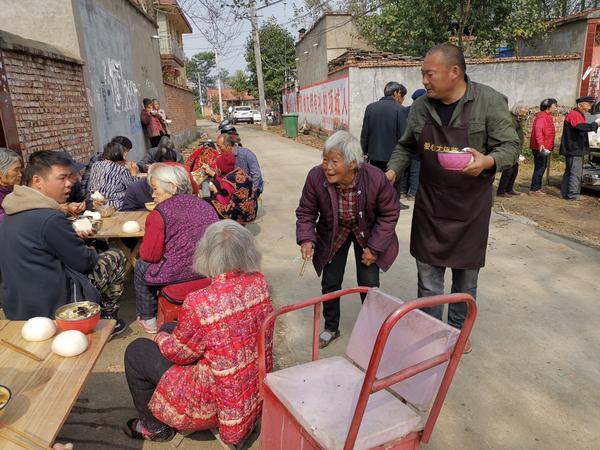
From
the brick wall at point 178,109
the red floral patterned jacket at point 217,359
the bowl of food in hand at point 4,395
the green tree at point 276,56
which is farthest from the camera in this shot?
the green tree at point 276,56

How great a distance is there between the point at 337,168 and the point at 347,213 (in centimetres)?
37

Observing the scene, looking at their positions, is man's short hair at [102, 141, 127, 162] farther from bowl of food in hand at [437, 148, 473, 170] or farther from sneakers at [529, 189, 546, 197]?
sneakers at [529, 189, 546, 197]

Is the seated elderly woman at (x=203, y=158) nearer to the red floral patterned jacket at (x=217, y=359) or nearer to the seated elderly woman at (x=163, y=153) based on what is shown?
the seated elderly woman at (x=163, y=153)

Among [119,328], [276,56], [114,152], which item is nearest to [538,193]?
[114,152]

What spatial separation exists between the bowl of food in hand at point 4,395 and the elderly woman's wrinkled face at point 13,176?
8.31 ft

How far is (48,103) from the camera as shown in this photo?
18.3ft

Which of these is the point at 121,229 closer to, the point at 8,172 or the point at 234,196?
the point at 8,172

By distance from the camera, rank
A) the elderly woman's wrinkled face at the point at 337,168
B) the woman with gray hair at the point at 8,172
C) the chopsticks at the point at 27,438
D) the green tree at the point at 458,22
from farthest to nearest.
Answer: the green tree at the point at 458,22
the woman with gray hair at the point at 8,172
the elderly woman's wrinkled face at the point at 337,168
the chopsticks at the point at 27,438

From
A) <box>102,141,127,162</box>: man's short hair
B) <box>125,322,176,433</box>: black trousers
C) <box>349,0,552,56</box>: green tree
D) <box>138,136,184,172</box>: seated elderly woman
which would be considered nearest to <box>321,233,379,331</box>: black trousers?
<box>125,322,176,433</box>: black trousers

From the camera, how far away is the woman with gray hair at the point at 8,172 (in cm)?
350

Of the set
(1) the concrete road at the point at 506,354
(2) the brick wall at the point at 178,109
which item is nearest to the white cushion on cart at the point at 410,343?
(1) the concrete road at the point at 506,354

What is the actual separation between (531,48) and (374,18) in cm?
614

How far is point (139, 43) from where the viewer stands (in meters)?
11.3

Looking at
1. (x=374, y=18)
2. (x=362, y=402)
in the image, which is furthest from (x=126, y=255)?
(x=374, y=18)
